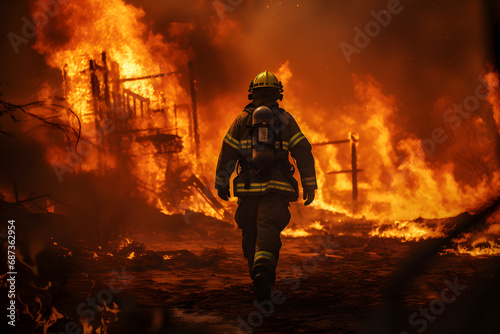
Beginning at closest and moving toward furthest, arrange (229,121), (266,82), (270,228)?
(270,228), (266,82), (229,121)

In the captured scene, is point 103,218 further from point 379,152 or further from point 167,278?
point 379,152

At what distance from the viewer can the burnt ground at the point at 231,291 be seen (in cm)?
345

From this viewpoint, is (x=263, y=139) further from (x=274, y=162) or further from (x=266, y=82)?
(x=266, y=82)

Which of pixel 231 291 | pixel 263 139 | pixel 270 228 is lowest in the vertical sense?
pixel 231 291

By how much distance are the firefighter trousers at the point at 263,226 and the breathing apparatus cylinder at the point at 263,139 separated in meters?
0.36

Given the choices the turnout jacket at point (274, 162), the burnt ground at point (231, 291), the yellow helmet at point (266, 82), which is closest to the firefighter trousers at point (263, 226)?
the turnout jacket at point (274, 162)

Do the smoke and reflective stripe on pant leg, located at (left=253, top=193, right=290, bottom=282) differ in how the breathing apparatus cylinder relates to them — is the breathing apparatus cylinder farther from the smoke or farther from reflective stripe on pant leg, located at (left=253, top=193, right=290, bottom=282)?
the smoke

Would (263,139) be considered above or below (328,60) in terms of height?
below

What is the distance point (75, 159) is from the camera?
45.3 feet

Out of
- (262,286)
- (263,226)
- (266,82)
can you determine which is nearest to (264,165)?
(263,226)

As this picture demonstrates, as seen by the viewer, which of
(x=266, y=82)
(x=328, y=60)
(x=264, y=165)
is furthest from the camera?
(x=328, y=60)

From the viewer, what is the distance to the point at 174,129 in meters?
14.0

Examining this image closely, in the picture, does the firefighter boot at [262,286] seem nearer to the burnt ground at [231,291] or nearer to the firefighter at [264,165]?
the burnt ground at [231,291]

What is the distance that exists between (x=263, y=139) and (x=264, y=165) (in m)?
0.27
